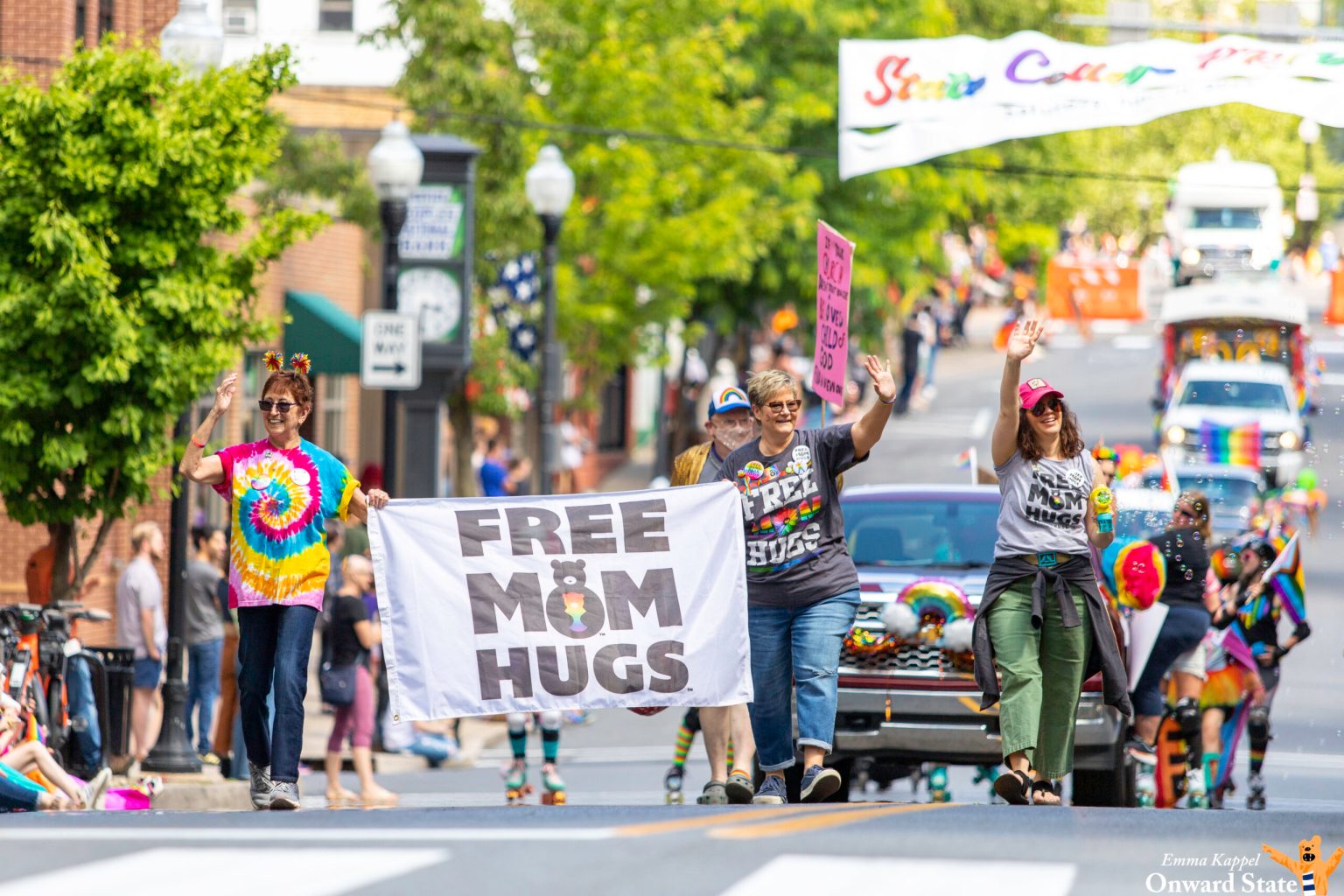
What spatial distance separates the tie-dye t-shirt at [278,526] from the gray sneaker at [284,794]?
758 millimetres

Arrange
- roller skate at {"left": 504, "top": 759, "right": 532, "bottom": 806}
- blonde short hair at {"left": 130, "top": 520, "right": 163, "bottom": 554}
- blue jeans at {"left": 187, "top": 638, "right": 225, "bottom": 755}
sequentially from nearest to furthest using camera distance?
roller skate at {"left": 504, "top": 759, "right": 532, "bottom": 806}, blonde short hair at {"left": 130, "top": 520, "right": 163, "bottom": 554}, blue jeans at {"left": 187, "top": 638, "right": 225, "bottom": 755}

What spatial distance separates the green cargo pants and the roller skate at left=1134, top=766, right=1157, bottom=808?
3189mm

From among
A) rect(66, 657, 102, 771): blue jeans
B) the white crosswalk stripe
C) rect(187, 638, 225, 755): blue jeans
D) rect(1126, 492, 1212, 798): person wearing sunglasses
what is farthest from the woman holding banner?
rect(187, 638, 225, 755): blue jeans

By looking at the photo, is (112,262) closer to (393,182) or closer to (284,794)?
(393,182)

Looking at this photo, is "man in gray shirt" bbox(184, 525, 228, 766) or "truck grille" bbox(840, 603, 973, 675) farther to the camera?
"man in gray shirt" bbox(184, 525, 228, 766)

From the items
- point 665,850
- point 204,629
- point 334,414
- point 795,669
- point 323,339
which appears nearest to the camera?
point 665,850

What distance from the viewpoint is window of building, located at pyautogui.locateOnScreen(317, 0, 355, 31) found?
34.0 metres

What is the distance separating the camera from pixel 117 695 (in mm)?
14336

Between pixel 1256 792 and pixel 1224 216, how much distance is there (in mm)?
39089

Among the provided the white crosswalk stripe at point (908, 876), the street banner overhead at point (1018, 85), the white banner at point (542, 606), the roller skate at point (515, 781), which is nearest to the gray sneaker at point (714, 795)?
the white banner at point (542, 606)

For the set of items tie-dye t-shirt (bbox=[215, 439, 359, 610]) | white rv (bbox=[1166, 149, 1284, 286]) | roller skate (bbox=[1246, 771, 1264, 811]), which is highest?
white rv (bbox=[1166, 149, 1284, 286])

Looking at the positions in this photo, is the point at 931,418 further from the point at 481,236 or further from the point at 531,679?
the point at 531,679

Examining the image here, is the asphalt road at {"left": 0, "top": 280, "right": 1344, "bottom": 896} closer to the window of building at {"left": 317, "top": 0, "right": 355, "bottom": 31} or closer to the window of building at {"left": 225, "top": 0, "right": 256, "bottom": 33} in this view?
the window of building at {"left": 317, "top": 0, "right": 355, "bottom": 31}

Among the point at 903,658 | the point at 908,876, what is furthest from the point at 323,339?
the point at 908,876
